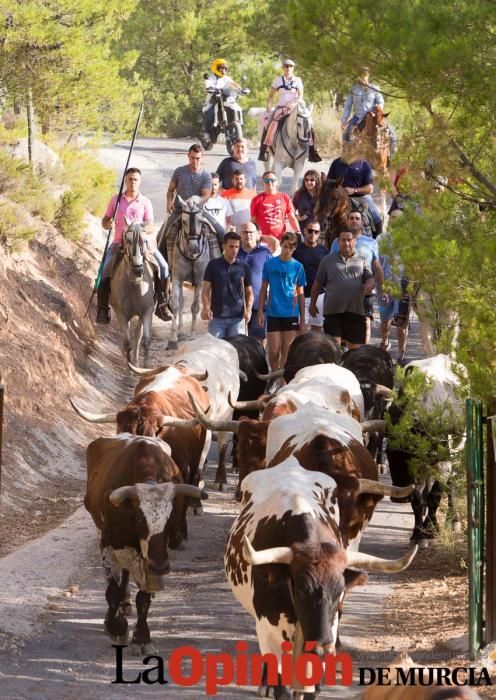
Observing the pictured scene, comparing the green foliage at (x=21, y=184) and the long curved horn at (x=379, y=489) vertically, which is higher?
the long curved horn at (x=379, y=489)

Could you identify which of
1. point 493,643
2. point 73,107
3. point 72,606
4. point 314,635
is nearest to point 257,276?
point 73,107

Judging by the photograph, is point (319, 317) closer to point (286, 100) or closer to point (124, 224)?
point (124, 224)

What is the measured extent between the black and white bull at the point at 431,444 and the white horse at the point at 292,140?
1251 cm

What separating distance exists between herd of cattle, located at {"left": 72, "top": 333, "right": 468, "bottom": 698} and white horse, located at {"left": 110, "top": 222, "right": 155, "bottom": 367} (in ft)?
15.8

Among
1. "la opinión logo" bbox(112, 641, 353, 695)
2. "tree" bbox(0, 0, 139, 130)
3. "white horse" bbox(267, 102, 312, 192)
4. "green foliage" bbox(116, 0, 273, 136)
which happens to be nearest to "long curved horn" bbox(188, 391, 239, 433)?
"la opinión logo" bbox(112, 641, 353, 695)

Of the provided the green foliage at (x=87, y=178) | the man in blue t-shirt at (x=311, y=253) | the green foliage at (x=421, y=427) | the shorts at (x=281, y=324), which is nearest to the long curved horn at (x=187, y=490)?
the green foliage at (x=421, y=427)

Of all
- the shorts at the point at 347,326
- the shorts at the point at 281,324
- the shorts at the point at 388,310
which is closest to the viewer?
the shorts at the point at 347,326

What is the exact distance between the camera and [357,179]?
1966 centimetres

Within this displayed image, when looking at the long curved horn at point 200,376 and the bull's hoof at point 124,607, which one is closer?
the bull's hoof at point 124,607

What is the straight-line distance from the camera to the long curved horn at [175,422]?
37.6ft

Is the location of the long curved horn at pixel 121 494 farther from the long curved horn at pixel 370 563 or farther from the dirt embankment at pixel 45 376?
the dirt embankment at pixel 45 376

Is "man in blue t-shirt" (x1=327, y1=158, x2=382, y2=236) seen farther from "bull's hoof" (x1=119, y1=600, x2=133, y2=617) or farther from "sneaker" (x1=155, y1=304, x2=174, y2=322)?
Answer: "bull's hoof" (x1=119, y1=600, x2=133, y2=617)

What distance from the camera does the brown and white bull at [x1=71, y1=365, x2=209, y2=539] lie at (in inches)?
448

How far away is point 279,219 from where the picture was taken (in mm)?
19344
